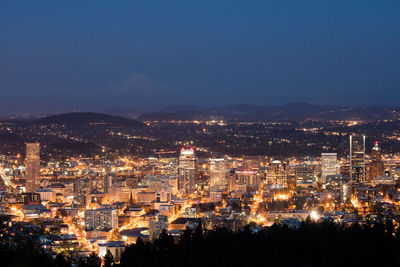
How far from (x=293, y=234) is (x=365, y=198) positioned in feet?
58.0

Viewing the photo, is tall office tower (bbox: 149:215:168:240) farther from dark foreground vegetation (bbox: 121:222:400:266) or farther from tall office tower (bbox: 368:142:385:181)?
tall office tower (bbox: 368:142:385:181)

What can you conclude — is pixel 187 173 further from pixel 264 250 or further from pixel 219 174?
pixel 264 250

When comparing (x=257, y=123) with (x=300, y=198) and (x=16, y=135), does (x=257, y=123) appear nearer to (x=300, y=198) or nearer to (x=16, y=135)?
(x=16, y=135)

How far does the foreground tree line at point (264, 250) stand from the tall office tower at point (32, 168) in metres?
25.7

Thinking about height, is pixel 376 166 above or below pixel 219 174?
above

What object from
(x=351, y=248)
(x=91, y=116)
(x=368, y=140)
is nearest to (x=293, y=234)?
(x=351, y=248)

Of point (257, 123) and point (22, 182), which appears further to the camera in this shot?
point (257, 123)

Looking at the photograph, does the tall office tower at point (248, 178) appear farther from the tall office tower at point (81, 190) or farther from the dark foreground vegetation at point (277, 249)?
the dark foreground vegetation at point (277, 249)

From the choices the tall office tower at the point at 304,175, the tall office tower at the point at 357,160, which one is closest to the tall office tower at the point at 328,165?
the tall office tower at the point at 304,175

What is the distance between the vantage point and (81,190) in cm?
4375

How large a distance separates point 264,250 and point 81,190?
78.6 ft

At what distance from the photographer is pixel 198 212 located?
36031 millimetres

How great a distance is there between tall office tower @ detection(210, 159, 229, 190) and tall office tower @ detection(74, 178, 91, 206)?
303 inches

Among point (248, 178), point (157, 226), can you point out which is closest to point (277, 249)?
point (157, 226)
